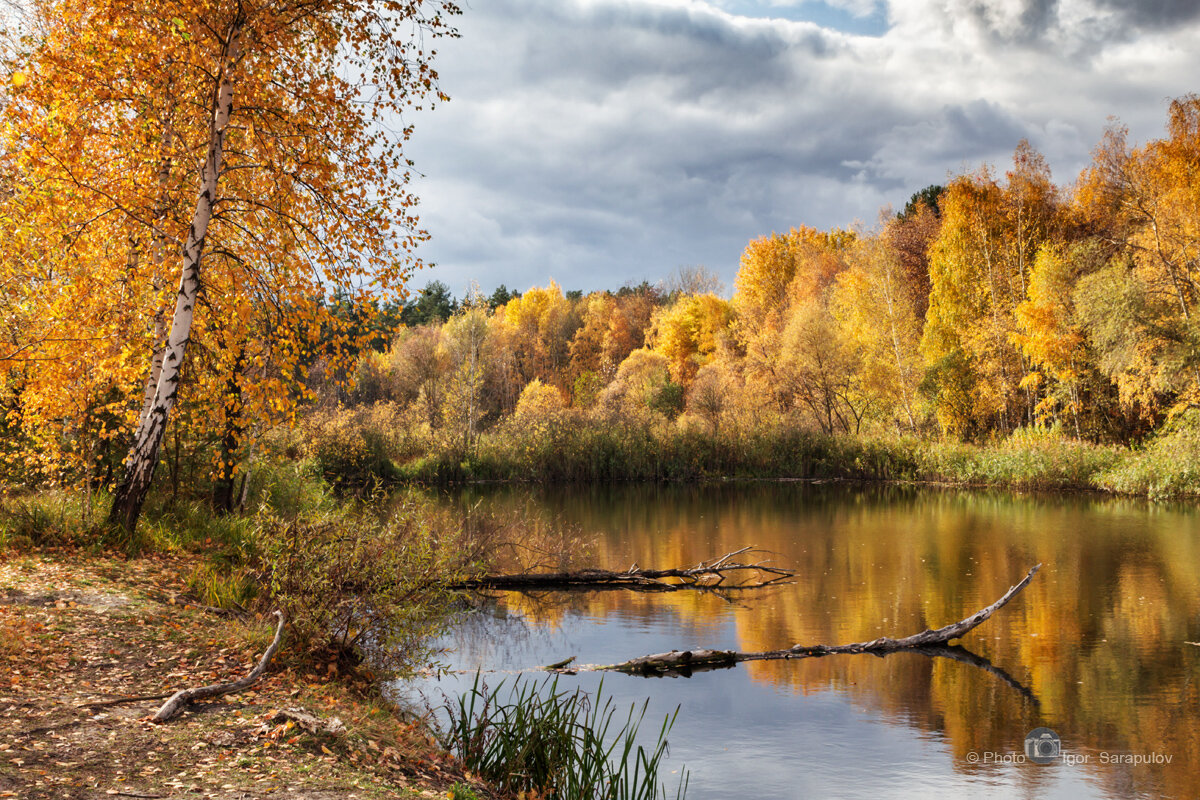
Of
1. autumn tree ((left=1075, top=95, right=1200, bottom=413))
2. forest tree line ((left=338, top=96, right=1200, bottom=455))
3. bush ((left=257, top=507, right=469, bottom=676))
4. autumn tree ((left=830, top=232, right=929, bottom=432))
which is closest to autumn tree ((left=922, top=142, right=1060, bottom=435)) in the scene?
forest tree line ((left=338, top=96, right=1200, bottom=455))

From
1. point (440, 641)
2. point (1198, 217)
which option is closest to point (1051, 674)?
point (440, 641)

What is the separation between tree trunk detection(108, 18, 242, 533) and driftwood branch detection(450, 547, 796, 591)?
19.6ft

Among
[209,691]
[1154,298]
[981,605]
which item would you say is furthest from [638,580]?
[1154,298]

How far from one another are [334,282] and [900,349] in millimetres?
35859

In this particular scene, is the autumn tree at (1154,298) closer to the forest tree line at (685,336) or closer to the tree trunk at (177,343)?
the forest tree line at (685,336)

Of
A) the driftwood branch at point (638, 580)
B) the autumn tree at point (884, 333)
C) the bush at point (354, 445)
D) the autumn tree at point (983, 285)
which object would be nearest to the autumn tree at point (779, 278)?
the autumn tree at point (884, 333)

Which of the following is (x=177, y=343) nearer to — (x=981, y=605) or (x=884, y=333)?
(x=981, y=605)

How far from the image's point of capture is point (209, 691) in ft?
20.2

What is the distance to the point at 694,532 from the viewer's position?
851 inches

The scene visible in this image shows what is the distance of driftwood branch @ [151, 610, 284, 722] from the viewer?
5.76 m

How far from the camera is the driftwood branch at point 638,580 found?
14.6 meters

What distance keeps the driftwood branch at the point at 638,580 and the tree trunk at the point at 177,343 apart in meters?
5.96

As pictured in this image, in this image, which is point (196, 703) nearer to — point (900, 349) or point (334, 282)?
point (334, 282)

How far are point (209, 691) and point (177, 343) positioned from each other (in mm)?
5124
